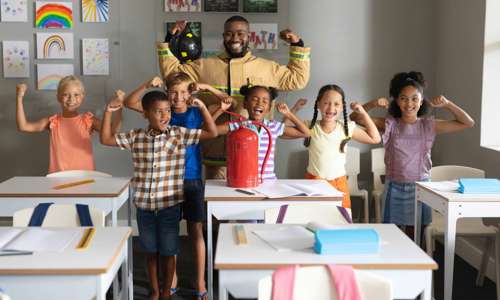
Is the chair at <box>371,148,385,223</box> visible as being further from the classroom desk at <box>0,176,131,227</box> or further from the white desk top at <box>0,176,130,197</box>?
the classroom desk at <box>0,176,131,227</box>

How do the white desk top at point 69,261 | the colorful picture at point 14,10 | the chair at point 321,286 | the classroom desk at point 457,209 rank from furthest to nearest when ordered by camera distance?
the colorful picture at point 14,10
the classroom desk at point 457,209
the white desk top at point 69,261
the chair at point 321,286

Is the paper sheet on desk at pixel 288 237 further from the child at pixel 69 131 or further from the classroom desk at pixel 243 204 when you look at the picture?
the child at pixel 69 131

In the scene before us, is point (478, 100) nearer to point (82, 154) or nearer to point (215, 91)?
point (215, 91)

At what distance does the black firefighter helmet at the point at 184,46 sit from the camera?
387cm

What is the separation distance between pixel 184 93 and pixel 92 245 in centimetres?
148

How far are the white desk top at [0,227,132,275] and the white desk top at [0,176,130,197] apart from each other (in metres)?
0.94

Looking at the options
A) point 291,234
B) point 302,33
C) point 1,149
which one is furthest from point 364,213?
point 1,149

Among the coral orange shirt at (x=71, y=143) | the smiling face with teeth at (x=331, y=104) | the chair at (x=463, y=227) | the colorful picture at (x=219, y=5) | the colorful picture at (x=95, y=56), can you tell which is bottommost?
the chair at (x=463, y=227)

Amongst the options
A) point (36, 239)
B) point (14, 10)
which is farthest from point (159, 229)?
point (14, 10)

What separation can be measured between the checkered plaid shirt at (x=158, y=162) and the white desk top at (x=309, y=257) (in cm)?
105

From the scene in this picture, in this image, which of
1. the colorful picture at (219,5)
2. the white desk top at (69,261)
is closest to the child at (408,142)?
the colorful picture at (219,5)

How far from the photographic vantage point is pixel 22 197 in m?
3.05

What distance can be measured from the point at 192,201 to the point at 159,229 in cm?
30

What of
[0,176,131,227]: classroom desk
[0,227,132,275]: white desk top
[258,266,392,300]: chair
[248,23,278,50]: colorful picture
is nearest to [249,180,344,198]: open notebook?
[0,176,131,227]: classroom desk
